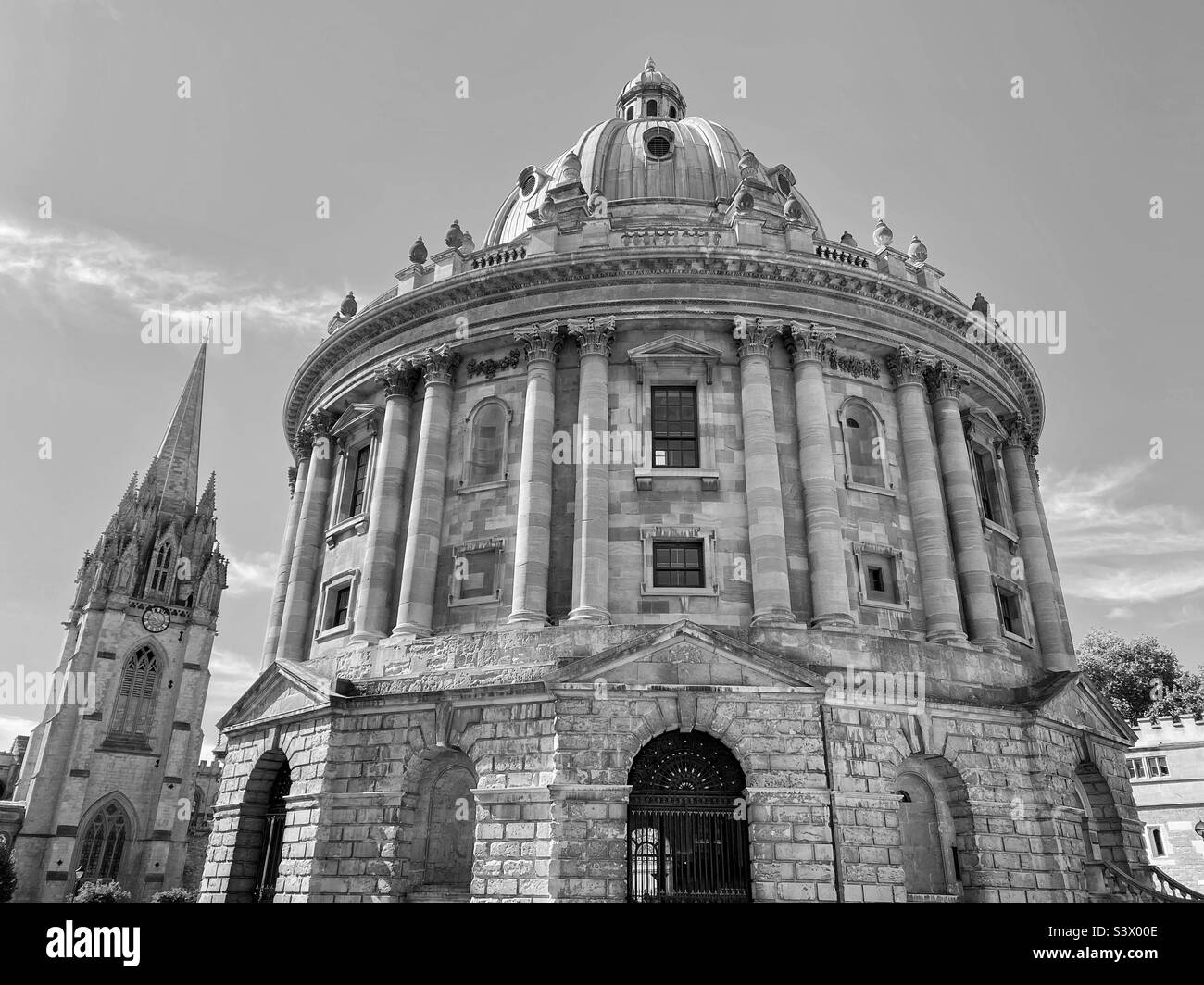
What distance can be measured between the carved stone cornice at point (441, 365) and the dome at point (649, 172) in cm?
1003

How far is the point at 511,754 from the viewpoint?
20.5 metres

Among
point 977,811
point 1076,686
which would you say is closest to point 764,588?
point 977,811

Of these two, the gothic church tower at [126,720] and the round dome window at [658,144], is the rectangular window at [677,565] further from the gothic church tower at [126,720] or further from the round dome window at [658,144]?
the gothic church tower at [126,720]

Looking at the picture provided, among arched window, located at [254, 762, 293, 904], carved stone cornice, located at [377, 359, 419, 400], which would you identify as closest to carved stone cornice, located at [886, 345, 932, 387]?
carved stone cornice, located at [377, 359, 419, 400]

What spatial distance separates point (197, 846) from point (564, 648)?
63893 mm

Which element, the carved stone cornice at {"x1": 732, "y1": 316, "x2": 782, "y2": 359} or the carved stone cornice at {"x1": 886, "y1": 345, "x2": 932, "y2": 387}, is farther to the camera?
the carved stone cornice at {"x1": 886, "y1": 345, "x2": 932, "y2": 387}

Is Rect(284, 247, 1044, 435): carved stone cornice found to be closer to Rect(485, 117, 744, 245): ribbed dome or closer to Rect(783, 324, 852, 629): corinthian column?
Rect(783, 324, 852, 629): corinthian column

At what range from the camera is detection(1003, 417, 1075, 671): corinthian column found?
28.4 metres

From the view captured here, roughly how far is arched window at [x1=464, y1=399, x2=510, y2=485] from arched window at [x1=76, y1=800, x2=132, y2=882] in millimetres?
56979

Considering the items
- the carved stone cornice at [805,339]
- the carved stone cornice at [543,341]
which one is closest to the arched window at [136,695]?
the carved stone cornice at [543,341]

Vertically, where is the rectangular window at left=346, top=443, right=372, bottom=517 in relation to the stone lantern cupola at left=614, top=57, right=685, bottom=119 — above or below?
below

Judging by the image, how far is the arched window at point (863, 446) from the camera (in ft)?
85.1

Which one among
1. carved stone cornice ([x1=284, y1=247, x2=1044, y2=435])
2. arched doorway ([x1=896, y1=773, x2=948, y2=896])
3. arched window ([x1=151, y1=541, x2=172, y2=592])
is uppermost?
arched window ([x1=151, y1=541, x2=172, y2=592])
